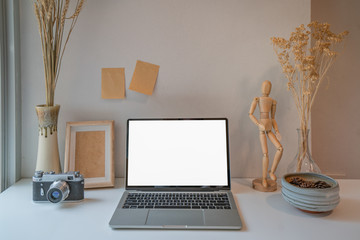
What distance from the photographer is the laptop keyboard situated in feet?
3.25

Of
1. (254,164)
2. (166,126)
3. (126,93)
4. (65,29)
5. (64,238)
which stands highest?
(65,29)

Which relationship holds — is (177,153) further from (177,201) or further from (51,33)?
(51,33)

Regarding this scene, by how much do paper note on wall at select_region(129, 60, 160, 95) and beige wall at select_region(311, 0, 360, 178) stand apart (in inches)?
35.3

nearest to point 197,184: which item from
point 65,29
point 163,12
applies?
point 163,12

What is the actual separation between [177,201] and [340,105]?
3.66 feet

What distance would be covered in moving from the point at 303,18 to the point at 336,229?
79cm

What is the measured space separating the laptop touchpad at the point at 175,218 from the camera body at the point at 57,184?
0.26 meters

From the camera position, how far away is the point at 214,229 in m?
0.87

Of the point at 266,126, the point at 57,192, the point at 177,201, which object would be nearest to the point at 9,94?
the point at 57,192

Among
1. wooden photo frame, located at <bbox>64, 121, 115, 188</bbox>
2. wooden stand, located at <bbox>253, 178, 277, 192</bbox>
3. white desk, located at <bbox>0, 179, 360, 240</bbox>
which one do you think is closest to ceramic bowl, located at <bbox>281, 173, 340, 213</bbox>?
white desk, located at <bbox>0, 179, 360, 240</bbox>

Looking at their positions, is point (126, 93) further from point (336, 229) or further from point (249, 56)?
point (336, 229)

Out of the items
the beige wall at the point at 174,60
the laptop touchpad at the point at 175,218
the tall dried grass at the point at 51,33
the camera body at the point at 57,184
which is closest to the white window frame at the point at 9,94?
the beige wall at the point at 174,60

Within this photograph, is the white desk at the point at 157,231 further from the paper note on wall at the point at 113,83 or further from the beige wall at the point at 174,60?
the paper note on wall at the point at 113,83

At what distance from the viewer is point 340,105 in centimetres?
167
